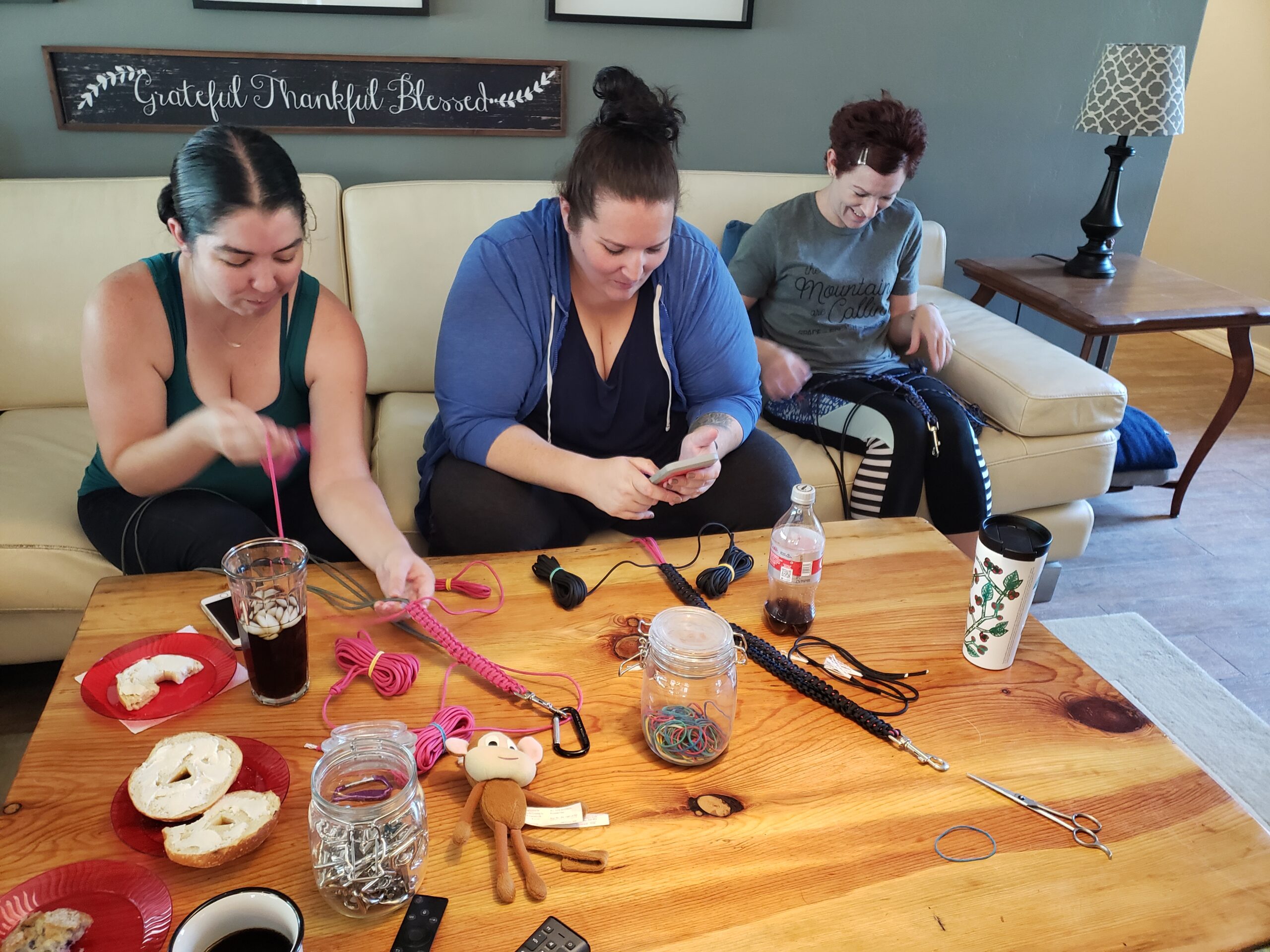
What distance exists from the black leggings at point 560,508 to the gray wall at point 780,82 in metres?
1.12

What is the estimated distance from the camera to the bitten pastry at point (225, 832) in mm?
812

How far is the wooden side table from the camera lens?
235cm

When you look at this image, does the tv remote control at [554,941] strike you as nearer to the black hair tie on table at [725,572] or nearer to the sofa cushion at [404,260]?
the black hair tie on table at [725,572]

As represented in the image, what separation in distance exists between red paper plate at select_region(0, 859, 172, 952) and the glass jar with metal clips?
0.13 m

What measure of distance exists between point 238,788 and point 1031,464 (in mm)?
1794

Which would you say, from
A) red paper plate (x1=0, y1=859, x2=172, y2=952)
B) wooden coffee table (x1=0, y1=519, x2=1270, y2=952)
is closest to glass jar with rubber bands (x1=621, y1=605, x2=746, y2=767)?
wooden coffee table (x1=0, y1=519, x2=1270, y2=952)

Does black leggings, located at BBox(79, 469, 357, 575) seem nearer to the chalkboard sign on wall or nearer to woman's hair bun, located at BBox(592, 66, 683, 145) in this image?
woman's hair bun, located at BBox(592, 66, 683, 145)

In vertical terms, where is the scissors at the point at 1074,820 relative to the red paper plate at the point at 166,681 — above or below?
above

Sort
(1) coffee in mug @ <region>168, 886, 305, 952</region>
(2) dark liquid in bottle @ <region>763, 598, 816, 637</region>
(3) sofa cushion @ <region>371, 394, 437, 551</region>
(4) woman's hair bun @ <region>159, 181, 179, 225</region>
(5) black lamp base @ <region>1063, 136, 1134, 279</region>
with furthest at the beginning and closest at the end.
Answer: (5) black lamp base @ <region>1063, 136, 1134, 279</region>
(3) sofa cushion @ <region>371, 394, 437, 551</region>
(4) woman's hair bun @ <region>159, 181, 179, 225</region>
(2) dark liquid in bottle @ <region>763, 598, 816, 637</region>
(1) coffee in mug @ <region>168, 886, 305, 952</region>

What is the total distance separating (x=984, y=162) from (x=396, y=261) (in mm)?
1815

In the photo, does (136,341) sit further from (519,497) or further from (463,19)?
(463,19)

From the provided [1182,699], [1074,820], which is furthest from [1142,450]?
[1074,820]

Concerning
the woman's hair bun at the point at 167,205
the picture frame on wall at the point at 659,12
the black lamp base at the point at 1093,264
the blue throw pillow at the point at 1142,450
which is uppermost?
the picture frame on wall at the point at 659,12

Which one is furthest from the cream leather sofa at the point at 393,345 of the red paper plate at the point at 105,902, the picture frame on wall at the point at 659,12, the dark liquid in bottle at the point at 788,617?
the red paper plate at the point at 105,902
